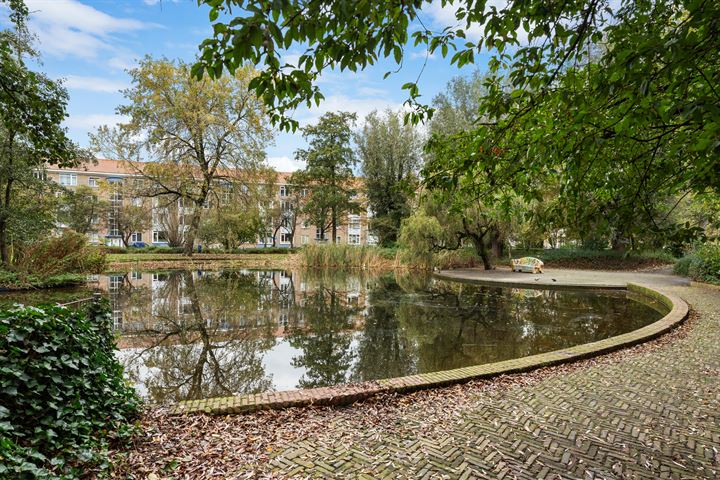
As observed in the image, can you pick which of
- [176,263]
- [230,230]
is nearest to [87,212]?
[230,230]

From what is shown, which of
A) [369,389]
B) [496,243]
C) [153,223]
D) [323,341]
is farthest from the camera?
[153,223]

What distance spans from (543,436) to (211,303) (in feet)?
31.0

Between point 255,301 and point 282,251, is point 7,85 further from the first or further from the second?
point 282,251

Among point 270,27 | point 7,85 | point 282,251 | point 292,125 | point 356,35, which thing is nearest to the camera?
point 270,27

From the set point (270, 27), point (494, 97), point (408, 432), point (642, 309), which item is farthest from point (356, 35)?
point (642, 309)

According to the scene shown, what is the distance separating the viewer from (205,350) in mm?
6281

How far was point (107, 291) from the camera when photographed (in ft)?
41.2

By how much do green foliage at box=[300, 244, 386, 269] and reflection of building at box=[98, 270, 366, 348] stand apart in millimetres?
7150

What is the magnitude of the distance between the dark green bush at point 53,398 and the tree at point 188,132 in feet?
75.3

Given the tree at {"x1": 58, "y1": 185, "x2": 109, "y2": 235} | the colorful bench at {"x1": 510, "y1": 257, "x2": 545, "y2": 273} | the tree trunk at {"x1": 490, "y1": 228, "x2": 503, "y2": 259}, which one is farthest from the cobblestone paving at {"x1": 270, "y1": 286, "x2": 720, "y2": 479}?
the tree at {"x1": 58, "y1": 185, "x2": 109, "y2": 235}

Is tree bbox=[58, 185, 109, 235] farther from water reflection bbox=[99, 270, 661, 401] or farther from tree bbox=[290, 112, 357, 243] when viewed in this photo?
water reflection bbox=[99, 270, 661, 401]

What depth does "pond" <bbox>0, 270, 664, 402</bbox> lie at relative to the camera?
5.35 m

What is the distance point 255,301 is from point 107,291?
549 cm

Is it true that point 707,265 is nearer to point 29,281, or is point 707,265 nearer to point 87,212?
point 29,281
